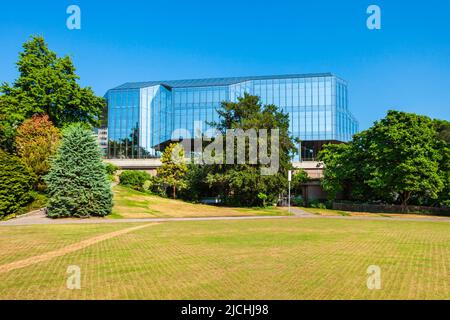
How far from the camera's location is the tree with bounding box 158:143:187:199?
5384 centimetres

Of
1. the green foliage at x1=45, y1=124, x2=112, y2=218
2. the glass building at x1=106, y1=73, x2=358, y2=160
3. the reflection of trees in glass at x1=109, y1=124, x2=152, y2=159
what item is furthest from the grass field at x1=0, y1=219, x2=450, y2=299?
the glass building at x1=106, y1=73, x2=358, y2=160

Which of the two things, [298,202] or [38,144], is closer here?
[38,144]

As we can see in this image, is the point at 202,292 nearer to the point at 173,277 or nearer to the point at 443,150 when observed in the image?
the point at 173,277

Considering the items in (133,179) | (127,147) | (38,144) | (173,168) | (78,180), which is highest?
(127,147)

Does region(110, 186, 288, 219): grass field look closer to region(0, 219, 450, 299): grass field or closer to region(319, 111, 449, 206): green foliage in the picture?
region(319, 111, 449, 206): green foliage

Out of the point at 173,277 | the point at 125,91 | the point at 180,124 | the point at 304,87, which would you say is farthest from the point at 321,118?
the point at 173,277

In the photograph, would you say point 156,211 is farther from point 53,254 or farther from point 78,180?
point 53,254

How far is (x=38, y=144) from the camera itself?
33.3 m

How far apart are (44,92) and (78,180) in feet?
52.7

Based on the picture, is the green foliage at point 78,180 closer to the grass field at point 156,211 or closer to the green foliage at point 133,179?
the grass field at point 156,211

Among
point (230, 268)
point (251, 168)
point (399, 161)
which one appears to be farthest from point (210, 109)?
point (230, 268)

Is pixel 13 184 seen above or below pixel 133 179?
below

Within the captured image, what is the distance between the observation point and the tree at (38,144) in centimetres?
3253
